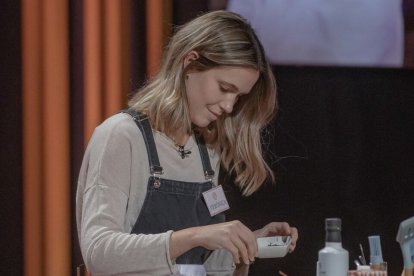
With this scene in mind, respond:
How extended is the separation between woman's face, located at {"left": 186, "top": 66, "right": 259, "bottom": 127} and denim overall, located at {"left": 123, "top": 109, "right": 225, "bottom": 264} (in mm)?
127

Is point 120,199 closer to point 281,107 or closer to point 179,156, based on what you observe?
point 179,156

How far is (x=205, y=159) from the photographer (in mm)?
1878

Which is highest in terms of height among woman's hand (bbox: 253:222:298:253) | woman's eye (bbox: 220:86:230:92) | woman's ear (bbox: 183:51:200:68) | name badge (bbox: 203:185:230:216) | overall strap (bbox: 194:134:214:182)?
woman's ear (bbox: 183:51:200:68)

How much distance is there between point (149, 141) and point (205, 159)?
22 centimetres

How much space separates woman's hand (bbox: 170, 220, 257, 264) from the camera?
144 centimetres

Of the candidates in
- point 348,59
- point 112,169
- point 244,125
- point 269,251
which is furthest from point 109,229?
point 348,59

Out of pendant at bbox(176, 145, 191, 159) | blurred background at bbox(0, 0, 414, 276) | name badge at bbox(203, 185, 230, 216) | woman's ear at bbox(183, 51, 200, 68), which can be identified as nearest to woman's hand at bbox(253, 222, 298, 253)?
name badge at bbox(203, 185, 230, 216)

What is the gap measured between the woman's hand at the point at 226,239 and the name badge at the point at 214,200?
1.13 ft

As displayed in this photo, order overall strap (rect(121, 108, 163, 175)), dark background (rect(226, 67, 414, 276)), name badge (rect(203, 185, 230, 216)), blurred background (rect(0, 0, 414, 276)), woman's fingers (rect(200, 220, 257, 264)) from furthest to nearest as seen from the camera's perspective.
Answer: dark background (rect(226, 67, 414, 276)), blurred background (rect(0, 0, 414, 276)), name badge (rect(203, 185, 230, 216)), overall strap (rect(121, 108, 163, 175)), woman's fingers (rect(200, 220, 257, 264))

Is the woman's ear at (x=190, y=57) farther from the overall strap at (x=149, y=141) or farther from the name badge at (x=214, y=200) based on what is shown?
the name badge at (x=214, y=200)

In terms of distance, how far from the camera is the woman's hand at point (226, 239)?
1442mm

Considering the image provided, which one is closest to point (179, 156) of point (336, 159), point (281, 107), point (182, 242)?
point (182, 242)

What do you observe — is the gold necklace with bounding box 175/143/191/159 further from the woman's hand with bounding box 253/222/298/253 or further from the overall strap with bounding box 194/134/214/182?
the woman's hand with bounding box 253/222/298/253

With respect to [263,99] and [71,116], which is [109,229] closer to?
[263,99]
